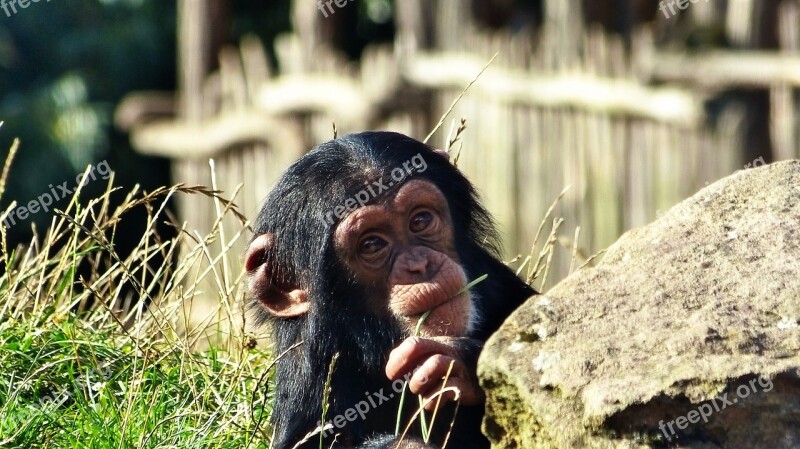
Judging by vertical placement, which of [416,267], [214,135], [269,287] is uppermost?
[416,267]

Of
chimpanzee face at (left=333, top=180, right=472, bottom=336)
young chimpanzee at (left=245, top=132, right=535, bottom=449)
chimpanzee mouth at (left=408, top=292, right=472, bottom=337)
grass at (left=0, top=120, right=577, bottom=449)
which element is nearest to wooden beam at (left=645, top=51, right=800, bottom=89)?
grass at (left=0, top=120, right=577, bottom=449)

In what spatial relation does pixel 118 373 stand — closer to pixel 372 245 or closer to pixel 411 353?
pixel 372 245

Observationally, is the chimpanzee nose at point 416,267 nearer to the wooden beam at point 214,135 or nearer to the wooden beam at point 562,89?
the wooden beam at point 562,89

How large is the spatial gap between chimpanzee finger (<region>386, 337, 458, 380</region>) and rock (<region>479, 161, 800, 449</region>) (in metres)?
0.49

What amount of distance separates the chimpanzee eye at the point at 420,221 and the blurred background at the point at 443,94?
125cm

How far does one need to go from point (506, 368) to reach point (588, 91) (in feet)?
22.9

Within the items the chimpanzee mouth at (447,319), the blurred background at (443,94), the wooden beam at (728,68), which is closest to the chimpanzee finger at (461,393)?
the chimpanzee mouth at (447,319)

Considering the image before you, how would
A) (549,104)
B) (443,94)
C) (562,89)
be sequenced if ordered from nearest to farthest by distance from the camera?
(562,89), (549,104), (443,94)

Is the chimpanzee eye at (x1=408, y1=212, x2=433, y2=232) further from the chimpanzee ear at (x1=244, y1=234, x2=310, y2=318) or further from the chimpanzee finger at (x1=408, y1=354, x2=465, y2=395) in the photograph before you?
the chimpanzee finger at (x1=408, y1=354, x2=465, y2=395)

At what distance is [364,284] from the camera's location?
470cm

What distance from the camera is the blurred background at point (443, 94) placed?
9.37 m

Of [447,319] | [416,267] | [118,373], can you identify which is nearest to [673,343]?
[447,319]

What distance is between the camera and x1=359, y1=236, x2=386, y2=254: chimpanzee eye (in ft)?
15.4

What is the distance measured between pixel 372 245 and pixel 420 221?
23 centimetres
